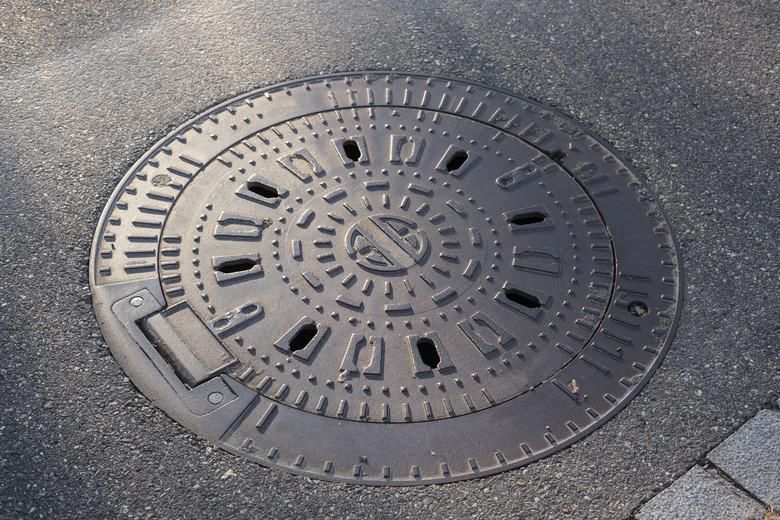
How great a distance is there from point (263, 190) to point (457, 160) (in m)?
0.67

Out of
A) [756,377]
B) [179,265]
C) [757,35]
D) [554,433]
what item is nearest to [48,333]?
[179,265]

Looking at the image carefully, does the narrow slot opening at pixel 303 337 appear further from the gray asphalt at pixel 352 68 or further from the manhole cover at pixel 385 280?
the gray asphalt at pixel 352 68

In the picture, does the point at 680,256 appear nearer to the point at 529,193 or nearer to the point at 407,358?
the point at 529,193

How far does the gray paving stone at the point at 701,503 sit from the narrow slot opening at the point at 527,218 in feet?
3.11

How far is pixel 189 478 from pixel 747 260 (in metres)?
1.83

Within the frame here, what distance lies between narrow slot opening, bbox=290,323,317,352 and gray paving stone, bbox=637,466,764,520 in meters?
1.01

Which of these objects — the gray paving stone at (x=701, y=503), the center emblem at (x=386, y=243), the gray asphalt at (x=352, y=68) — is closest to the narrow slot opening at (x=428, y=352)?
the center emblem at (x=386, y=243)

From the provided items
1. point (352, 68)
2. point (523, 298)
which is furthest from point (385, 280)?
point (352, 68)

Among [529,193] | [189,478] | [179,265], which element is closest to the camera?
[189,478]

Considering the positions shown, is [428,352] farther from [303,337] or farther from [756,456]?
[756,456]

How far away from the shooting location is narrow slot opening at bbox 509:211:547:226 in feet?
9.27

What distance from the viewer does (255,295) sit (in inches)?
102

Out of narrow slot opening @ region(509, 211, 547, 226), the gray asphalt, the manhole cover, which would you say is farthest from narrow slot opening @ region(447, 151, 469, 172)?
the gray asphalt

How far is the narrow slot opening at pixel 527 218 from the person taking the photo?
2.83m
